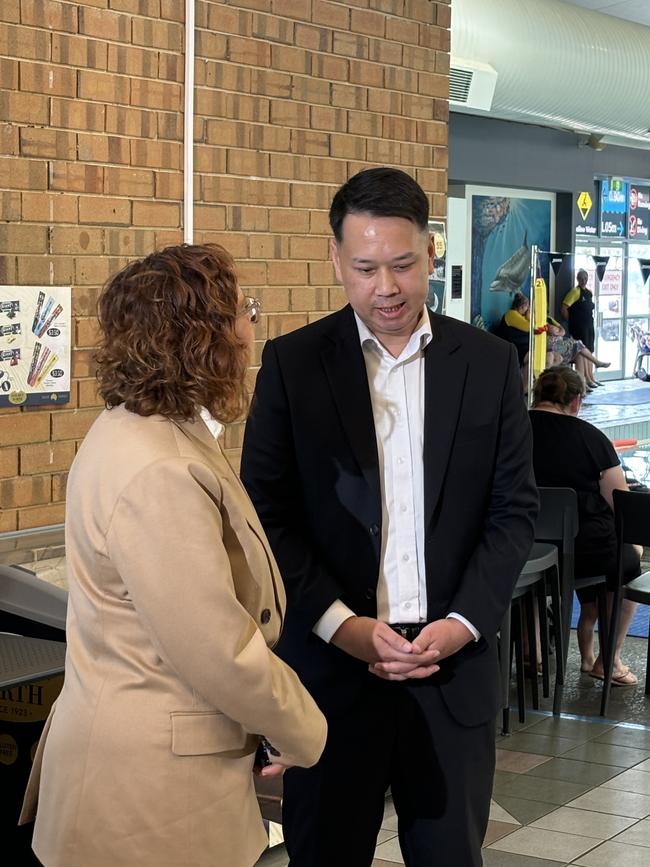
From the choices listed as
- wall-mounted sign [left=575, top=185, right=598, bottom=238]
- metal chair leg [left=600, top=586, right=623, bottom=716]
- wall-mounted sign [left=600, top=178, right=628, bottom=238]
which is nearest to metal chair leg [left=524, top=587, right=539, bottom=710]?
metal chair leg [left=600, top=586, right=623, bottom=716]

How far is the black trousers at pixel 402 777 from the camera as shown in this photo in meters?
1.92

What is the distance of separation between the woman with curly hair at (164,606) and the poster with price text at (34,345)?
1.45 meters

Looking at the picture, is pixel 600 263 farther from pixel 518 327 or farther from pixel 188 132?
pixel 188 132

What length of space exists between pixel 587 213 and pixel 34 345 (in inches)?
444

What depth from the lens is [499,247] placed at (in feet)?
39.7

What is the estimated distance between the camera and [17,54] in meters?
2.86

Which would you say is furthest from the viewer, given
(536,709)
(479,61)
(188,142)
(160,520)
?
(479,61)

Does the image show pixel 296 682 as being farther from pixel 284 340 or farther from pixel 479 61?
pixel 479 61

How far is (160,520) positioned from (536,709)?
11.9 ft

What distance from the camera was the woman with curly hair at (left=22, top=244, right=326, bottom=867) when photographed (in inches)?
57.7

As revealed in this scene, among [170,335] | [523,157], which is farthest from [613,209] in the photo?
[170,335]

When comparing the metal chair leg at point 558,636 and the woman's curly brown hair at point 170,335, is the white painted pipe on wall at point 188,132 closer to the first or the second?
the woman's curly brown hair at point 170,335

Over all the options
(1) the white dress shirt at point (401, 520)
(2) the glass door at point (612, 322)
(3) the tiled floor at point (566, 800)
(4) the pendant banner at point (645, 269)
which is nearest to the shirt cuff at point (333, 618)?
(1) the white dress shirt at point (401, 520)

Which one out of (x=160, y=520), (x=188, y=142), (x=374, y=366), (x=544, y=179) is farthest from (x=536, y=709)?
(x=544, y=179)
